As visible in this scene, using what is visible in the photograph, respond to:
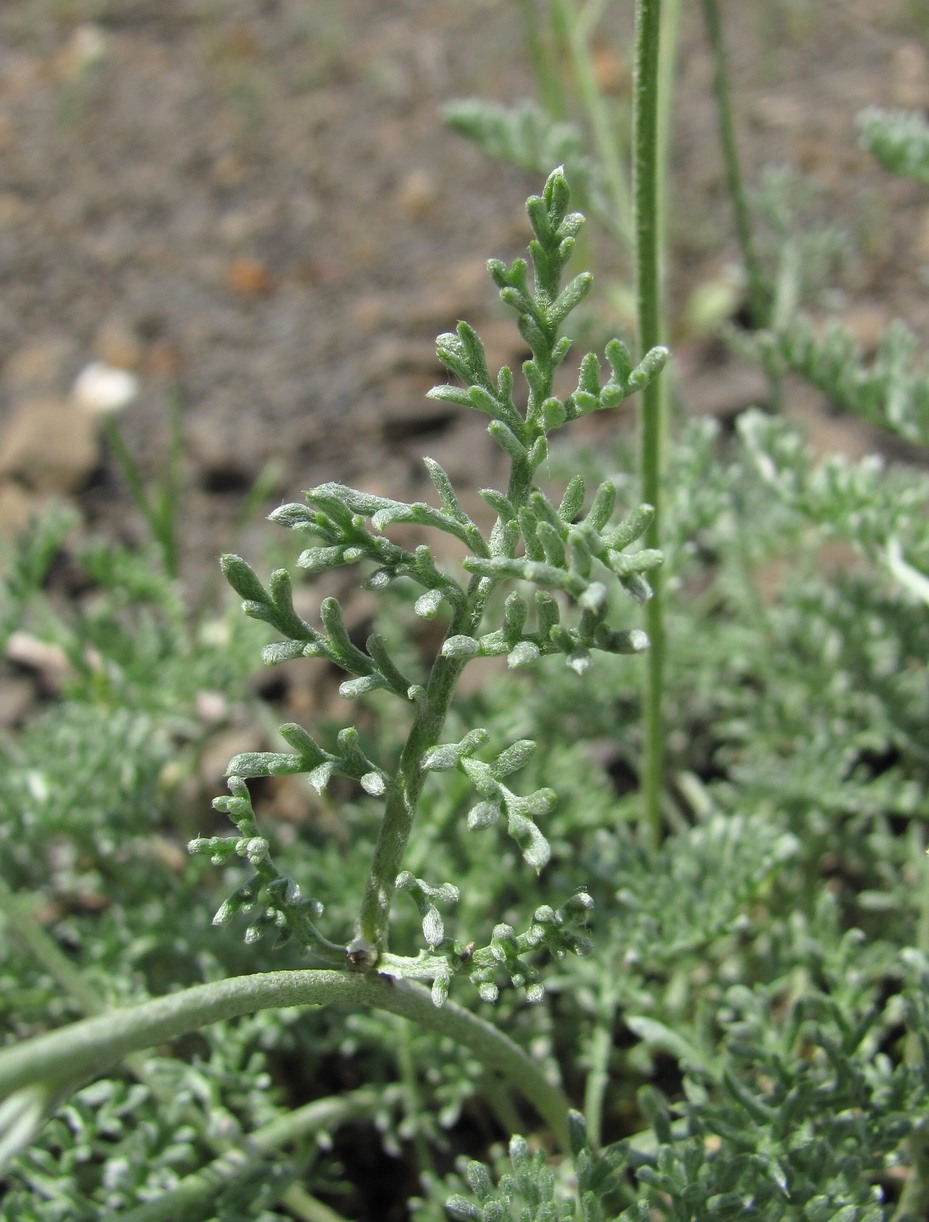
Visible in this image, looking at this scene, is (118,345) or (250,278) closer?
(118,345)

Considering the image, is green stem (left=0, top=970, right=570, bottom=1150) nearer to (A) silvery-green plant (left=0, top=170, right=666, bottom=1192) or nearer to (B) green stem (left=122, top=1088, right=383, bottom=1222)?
(A) silvery-green plant (left=0, top=170, right=666, bottom=1192)

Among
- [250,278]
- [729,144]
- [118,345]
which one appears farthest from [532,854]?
[250,278]

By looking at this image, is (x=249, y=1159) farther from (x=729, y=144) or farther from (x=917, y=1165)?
(x=729, y=144)

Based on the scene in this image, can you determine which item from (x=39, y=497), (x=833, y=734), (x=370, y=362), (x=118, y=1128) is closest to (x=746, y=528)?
(x=833, y=734)

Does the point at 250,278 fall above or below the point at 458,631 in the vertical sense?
above

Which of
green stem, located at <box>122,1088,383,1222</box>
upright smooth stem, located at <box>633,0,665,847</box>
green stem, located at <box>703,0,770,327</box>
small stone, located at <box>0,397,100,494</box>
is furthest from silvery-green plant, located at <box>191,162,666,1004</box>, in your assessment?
small stone, located at <box>0,397,100,494</box>

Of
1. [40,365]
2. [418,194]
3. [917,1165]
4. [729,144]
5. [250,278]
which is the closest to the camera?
[917,1165]

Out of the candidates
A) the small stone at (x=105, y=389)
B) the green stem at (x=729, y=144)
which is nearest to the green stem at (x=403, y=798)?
the green stem at (x=729, y=144)

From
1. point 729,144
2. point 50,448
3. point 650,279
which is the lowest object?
point 650,279
